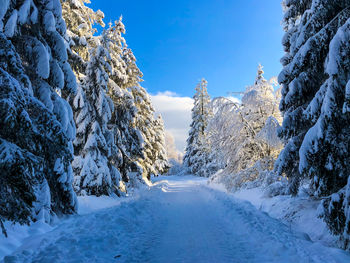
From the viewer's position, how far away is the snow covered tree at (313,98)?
530 centimetres

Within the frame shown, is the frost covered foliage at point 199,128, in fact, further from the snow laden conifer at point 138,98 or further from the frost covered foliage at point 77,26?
the frost covered foliage at point 77,26

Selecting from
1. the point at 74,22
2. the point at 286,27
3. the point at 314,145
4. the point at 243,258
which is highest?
the point at 74,22

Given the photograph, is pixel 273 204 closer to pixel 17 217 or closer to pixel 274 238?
pixel 274 238

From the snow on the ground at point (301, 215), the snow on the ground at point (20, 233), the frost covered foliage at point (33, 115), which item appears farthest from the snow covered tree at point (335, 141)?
the snow on the ground at point (20, 233)

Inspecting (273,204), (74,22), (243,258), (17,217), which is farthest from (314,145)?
(74,22)

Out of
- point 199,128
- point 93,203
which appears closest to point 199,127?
point 199,128

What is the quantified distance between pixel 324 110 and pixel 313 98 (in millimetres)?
1082

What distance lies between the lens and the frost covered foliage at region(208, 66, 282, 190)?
41.0 feet

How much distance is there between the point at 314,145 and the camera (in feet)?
17.1

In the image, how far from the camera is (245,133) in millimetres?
13977

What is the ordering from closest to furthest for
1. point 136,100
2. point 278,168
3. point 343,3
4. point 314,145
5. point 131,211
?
point 314,145 → point 343,3 → point 278,168 → point 131,211 → point 136,100

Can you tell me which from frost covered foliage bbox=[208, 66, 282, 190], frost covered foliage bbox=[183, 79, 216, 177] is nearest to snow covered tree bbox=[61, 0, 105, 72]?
frost covered foliage bbox=[208, 66, 282, 190]

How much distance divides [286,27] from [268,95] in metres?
4.71

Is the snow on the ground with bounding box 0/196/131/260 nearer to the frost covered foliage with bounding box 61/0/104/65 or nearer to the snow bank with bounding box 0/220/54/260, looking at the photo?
the snow bank with bounding box 0/220/54/260
